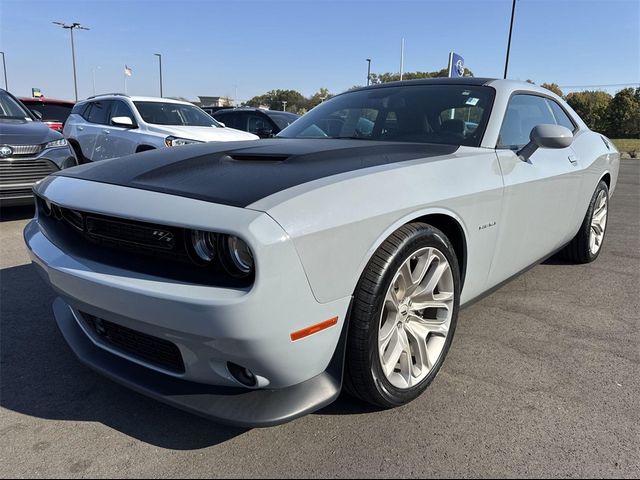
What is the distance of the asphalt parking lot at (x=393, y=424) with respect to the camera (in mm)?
1718

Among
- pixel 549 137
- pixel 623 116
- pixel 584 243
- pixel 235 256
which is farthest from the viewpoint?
pixel 623 116

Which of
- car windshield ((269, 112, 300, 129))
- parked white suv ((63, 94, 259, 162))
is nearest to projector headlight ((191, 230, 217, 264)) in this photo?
parked white suv ((63, 94, 259, 162))

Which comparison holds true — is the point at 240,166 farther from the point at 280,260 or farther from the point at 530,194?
the point at 530,194

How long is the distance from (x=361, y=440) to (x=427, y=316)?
684mm

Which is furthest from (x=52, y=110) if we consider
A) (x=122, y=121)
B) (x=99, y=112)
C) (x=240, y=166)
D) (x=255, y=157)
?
(x=240, y=166)

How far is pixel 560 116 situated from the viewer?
147 inches

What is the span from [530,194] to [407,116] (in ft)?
2.83

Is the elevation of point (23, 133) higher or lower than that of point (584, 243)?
higher

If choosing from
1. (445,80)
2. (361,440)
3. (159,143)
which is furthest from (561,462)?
(159,143)

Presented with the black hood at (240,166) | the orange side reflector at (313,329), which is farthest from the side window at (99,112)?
the orange side reflector at (313,329)

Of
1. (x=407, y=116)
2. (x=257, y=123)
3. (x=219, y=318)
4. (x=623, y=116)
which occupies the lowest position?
(x=219, y=318)

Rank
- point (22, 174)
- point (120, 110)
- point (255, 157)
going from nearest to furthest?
point (255, 157) → point (22, 174) → point (120, 110)

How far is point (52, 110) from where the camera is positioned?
10.0 m

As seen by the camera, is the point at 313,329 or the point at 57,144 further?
the point at 57,144
